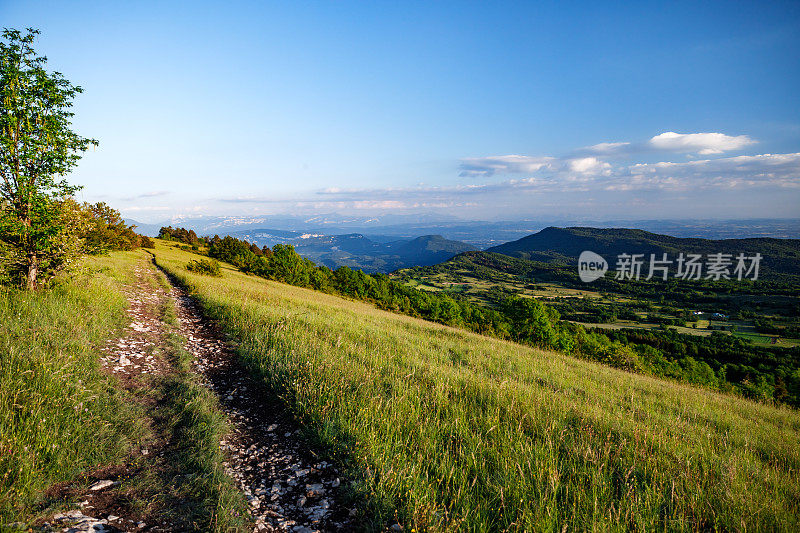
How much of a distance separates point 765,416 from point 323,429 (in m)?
14.6

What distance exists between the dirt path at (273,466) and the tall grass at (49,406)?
1497 mm

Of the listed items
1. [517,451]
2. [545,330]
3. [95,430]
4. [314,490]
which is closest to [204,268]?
[95,430]

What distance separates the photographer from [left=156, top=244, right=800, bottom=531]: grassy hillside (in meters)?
3.46

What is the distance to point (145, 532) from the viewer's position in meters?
2.94

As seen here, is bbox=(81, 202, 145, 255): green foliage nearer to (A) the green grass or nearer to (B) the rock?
(A) the green grass

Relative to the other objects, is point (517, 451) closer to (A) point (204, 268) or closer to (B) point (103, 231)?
(B) point (103, 231)

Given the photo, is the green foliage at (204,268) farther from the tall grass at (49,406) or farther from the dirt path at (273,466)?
the dirt path at (273,466)

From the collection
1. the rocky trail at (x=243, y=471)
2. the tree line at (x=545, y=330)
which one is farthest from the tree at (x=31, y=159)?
the tree line at (x=545, y=330)

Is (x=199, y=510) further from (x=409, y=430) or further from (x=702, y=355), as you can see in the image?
(x=702, y=355)

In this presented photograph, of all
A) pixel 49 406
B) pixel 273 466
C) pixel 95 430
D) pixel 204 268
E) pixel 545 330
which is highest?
pixel 49 406

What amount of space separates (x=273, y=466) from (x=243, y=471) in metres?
0.37

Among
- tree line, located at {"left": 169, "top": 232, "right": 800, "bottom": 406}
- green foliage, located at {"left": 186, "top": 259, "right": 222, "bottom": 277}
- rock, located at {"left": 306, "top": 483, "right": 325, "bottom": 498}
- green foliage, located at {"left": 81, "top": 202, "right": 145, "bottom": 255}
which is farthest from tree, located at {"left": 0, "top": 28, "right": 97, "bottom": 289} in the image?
tree line, located at {"left": 169, "top": 232, "right": 800, "bottom": 406}

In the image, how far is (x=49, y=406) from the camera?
14.2 ft

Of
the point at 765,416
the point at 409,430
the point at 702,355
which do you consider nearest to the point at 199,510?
the point at 409,430
